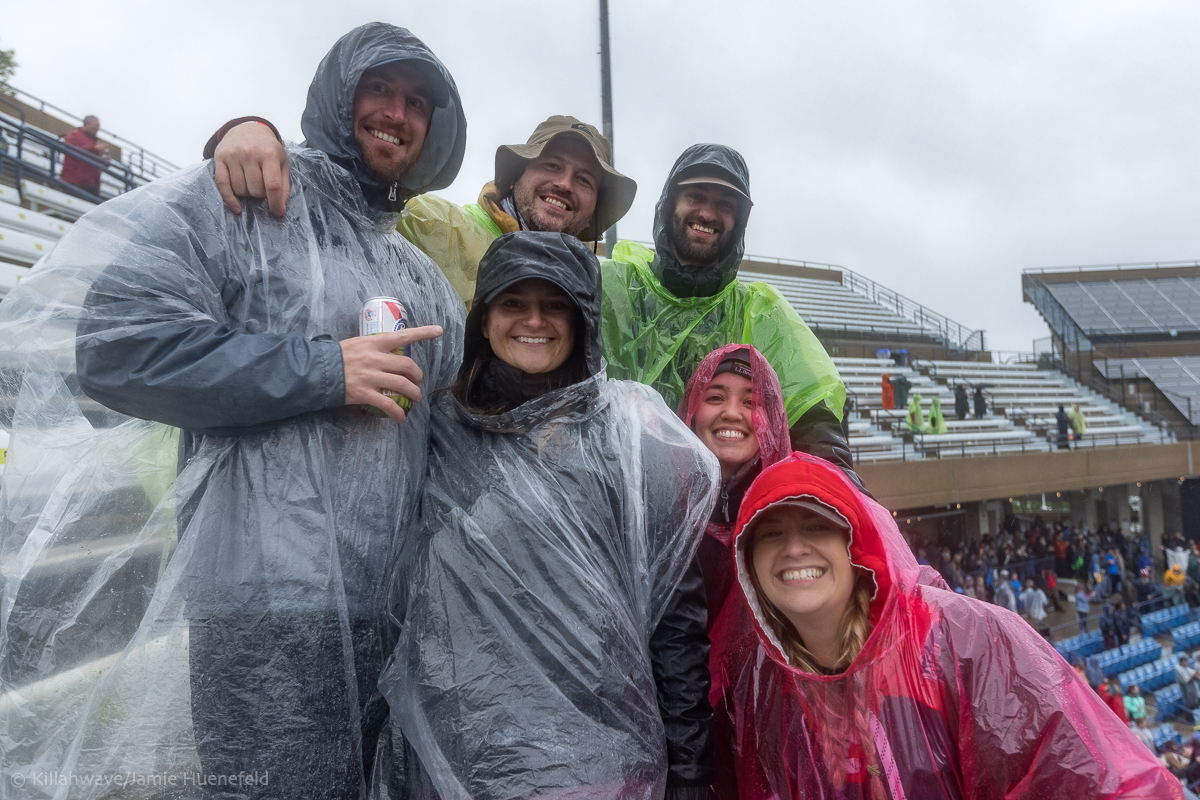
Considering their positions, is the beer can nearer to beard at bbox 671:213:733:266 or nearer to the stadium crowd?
the stadium crowd

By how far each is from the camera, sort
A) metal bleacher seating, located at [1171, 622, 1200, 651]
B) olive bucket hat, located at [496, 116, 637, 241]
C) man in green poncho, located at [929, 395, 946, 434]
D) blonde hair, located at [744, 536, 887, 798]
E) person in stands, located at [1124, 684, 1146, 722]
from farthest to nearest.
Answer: man in green poncho, located at [929, 395, 946, 434]
metal bleacher seating, located at [1171, 622, 1200, 651]
person in stands, located at [1124, 684, 1146, 722]
olive bucket hat, located at [496, 116, 637, 241]
blonde hair, located at [744, 536, 887, 798]

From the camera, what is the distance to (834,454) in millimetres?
1941

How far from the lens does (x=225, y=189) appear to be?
1300 mm

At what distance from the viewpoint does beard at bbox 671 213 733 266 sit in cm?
215

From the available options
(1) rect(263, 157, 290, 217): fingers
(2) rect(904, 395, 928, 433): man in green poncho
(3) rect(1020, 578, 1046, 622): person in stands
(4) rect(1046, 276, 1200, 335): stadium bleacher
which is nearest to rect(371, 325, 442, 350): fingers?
(1) rect(263, 157, 290, 217): fingers

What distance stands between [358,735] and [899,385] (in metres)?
13.4

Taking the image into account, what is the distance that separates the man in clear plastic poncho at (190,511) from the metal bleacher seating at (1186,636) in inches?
486

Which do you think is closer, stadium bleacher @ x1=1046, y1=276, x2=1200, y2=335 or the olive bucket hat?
the olive bucket hat

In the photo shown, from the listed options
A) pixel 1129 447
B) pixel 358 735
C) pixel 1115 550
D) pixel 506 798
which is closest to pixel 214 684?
pixel 358 735

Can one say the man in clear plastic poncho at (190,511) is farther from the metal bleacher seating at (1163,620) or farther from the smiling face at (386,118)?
the metal bleacher seating at (1163,620)

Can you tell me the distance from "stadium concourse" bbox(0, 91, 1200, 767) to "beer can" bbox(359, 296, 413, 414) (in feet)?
16.7

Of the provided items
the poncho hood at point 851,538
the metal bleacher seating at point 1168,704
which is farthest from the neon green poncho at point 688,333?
the metal bleacher seating at point 1168,704

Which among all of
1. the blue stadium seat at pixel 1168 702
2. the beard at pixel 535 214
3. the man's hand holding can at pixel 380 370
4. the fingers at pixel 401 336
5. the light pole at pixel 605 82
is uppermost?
the light pole at pixel 605 82

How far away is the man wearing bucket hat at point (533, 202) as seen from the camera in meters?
2.02
